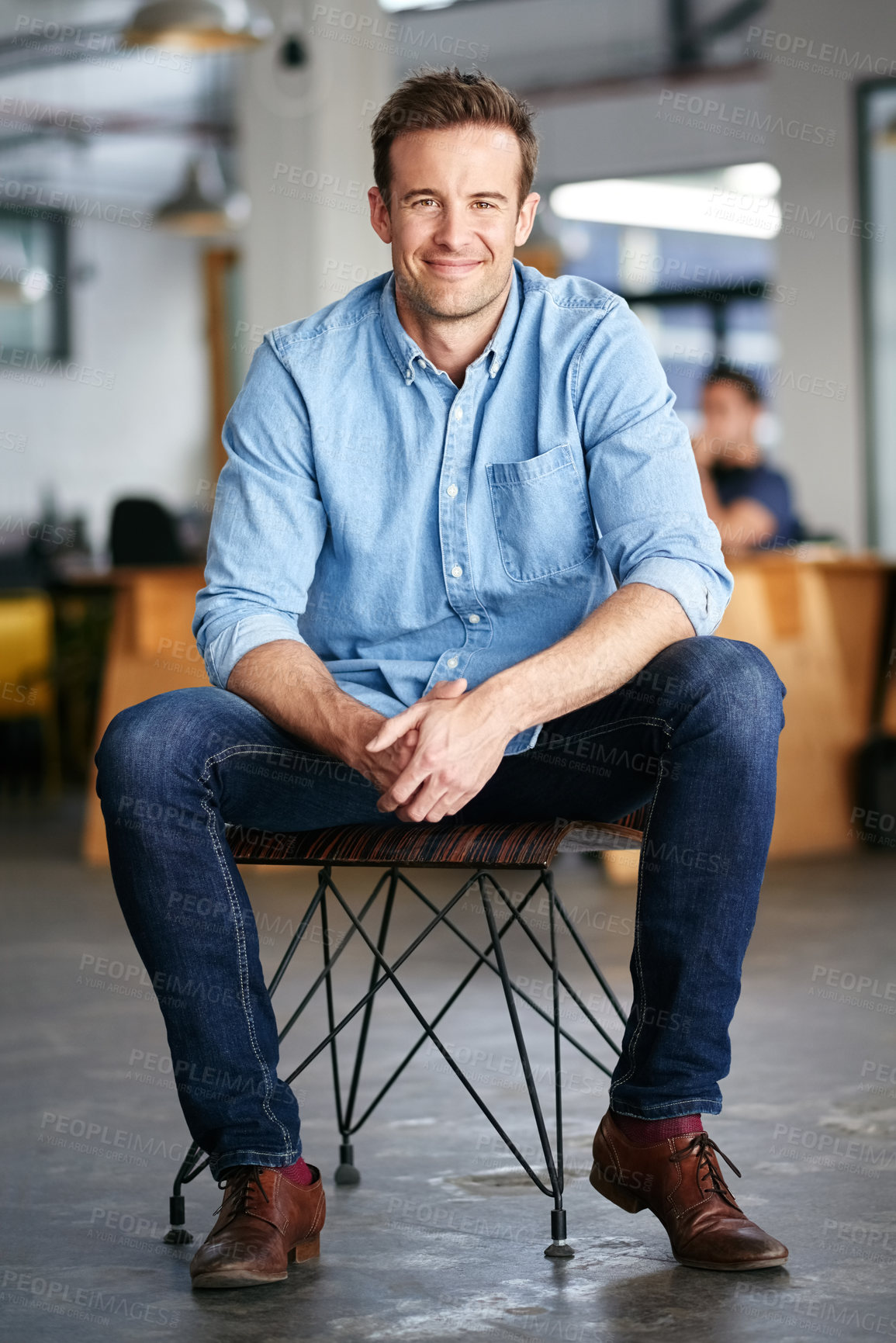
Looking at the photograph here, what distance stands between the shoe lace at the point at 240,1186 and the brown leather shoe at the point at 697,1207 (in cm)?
35

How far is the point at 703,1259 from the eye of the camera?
5.02 ft

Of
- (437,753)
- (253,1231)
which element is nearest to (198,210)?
(437,753)

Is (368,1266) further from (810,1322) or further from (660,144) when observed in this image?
(660,144)

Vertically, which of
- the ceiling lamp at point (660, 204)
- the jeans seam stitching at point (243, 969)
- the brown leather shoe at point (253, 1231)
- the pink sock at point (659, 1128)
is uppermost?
the ceiling lamp at point (660, 204)

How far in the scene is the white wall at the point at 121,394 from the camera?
36.6ft

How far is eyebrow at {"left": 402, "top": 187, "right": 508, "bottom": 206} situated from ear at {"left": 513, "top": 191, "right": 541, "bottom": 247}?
0.21 feet

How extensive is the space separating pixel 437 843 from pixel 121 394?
10.5 meters

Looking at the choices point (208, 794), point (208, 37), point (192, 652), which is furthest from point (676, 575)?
point (208, 37)

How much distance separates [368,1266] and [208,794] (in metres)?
0.49

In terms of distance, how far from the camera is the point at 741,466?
5.03 metres

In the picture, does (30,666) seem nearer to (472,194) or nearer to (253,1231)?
(472,194)

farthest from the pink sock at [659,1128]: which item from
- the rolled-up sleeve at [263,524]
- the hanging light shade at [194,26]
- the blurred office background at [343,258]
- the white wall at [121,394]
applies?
the white wall at [121,394]

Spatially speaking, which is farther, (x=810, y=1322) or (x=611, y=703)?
(x=611, y=703)

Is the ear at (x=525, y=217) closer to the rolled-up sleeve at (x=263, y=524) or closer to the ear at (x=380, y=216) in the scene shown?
the ear at (x=380, y=216)
